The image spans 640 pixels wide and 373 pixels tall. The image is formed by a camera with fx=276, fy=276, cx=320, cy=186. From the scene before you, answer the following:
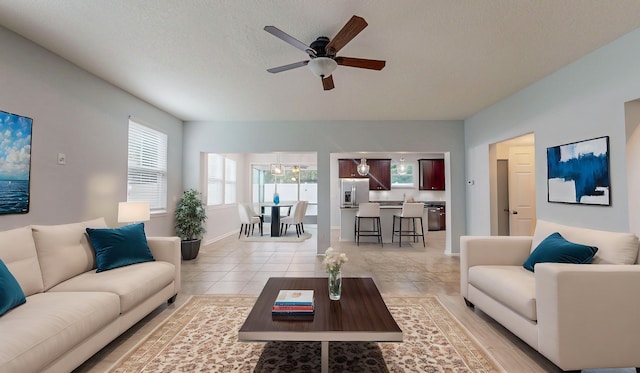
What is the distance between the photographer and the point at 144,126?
4.32 metres

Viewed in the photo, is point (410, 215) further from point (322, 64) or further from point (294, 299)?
point (294, 299)

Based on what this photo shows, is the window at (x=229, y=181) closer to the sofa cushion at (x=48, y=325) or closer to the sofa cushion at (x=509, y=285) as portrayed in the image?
the sofa cushion at (x=48, y=325)

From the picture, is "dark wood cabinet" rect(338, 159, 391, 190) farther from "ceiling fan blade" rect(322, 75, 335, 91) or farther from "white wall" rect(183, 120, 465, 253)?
"ceiling fan blade" rect(322, 75, 335, 91)

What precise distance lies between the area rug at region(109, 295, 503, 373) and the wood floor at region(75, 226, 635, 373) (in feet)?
0.53

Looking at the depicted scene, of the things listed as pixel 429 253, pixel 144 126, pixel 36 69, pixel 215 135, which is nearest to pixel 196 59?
pixel 36 69

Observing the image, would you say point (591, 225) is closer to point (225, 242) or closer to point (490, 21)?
point (490, 21)

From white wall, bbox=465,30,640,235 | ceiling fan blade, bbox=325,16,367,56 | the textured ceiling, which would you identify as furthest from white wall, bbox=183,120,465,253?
ceiling fan blade, bbox=325,16,367,56

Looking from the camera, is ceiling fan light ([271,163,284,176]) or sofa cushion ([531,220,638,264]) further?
ceiling fan light ([271,163,284,176])

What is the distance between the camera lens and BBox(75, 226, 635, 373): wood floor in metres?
2.09

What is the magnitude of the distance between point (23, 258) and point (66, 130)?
5.11ft

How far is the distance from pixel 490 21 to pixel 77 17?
3322mm

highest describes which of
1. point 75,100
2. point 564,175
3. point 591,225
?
point 75,100

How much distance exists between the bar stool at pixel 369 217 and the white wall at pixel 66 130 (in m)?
4.38

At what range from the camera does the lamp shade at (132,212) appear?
3.36 m
